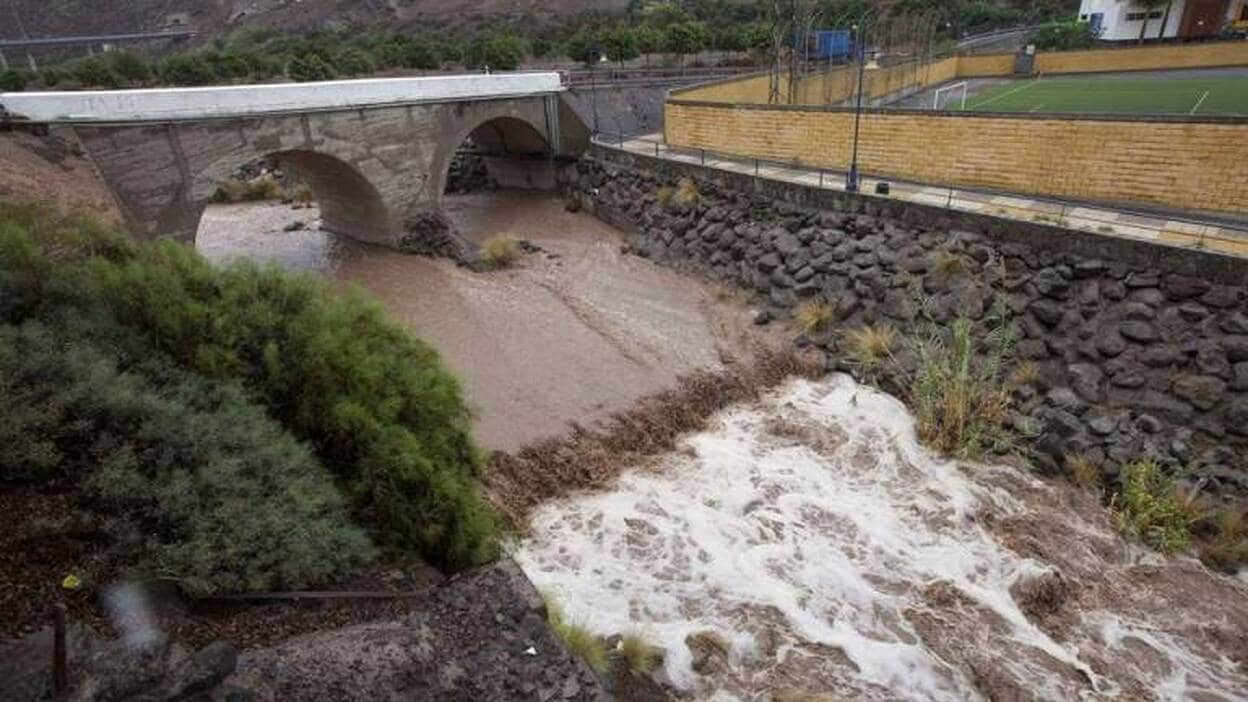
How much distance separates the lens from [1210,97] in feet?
91.1

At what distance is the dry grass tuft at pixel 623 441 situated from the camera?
34.3 feet

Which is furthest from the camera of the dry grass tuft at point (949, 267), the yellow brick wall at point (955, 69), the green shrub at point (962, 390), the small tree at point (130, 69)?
the yellow brick wall at point (955, 69)

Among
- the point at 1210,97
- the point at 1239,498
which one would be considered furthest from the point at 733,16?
the point at 1239,498

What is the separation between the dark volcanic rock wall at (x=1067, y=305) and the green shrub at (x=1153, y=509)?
389 mm

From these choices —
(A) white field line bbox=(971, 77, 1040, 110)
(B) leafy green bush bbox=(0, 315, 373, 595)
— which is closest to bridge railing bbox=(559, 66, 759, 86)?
(A) white field line bbox=(971, 77, 1040, 110)

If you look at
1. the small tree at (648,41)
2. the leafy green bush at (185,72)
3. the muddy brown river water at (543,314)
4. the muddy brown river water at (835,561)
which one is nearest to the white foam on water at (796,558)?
the muddy brown river water at (835,561)

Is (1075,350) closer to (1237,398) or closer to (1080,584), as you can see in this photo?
(1237,398)

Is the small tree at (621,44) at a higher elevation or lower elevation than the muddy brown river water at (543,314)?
higher

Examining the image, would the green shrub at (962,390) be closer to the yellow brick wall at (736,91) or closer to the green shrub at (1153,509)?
the green shrub at (1153,509)

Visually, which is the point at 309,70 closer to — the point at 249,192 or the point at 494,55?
the point at 249,192

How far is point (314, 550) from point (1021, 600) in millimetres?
8174

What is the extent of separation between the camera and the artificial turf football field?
25781mm

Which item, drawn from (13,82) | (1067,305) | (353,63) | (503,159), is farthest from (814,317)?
(13,82)

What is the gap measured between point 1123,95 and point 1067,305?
23.8 meters
